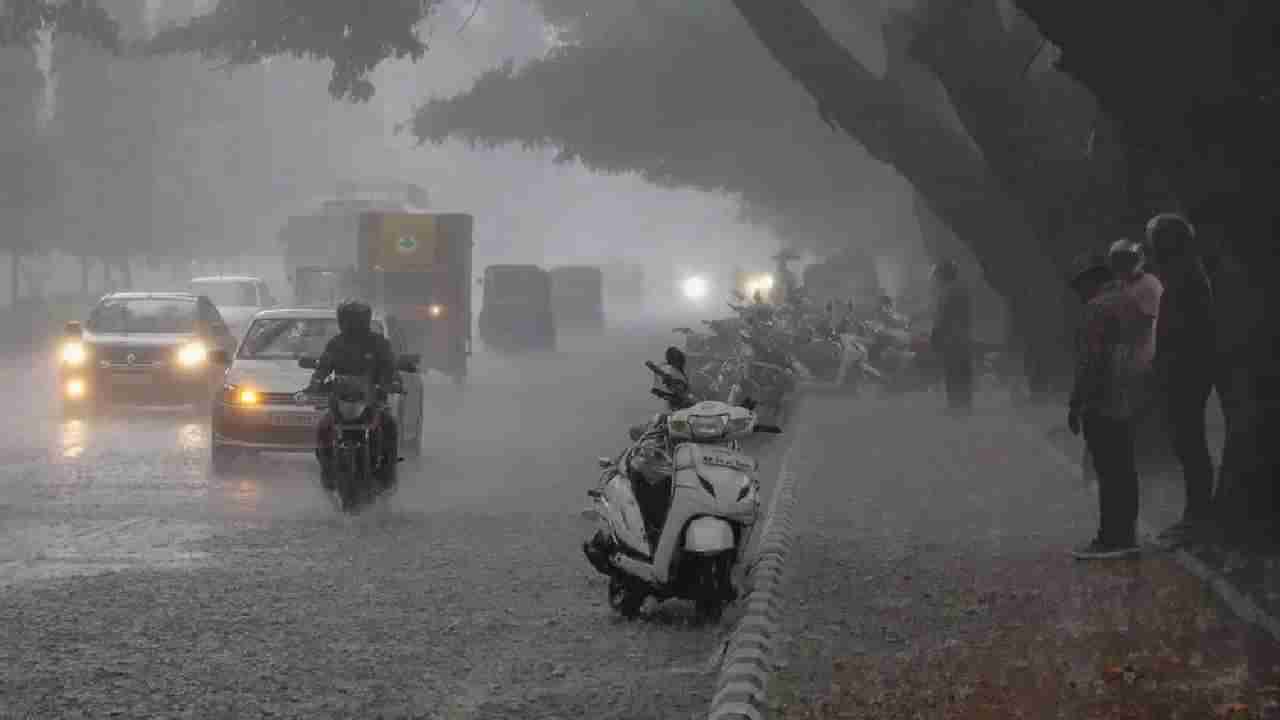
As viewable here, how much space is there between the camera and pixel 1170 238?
11.8m

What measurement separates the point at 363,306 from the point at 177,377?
896 centimetres

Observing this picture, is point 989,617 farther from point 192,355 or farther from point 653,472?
point 192,355

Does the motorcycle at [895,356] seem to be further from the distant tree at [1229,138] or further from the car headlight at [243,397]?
the distant tree at [1229,138]

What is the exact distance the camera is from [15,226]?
56.5 m

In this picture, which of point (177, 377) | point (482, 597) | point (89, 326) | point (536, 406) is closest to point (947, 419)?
point (536, 406)

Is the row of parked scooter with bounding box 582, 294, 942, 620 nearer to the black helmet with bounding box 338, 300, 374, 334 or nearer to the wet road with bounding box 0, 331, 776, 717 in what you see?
the wet road with bounding box 0, 331, 776, 717

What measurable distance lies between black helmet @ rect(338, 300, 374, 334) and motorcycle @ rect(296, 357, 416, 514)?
36 cm

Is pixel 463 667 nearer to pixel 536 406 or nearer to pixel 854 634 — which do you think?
pixel 854 634

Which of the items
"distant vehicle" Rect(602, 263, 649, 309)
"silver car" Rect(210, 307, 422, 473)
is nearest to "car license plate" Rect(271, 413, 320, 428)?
"silver car" Rect(210, 307, 422, 473)

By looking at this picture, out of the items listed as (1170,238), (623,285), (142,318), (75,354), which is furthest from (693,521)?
(623,285)

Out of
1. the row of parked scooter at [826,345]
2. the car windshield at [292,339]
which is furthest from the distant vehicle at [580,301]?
the car windshield at [292,339]

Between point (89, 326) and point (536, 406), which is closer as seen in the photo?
point (89, 326)

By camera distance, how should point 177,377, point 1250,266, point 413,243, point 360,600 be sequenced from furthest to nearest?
1. point 413,243
2. point 177,377
3. point 1250,266
4. point 360,600

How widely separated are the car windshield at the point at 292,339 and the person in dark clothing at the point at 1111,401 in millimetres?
7734
